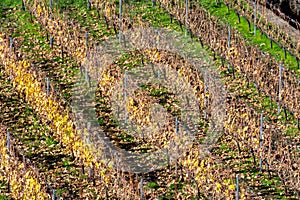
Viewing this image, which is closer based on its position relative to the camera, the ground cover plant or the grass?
the ground cover plant

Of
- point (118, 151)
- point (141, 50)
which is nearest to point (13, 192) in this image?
point (118, 151)

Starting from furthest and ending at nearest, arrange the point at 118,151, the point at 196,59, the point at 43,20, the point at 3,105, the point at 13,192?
1. the point at 43,20
2. the point at 196,59
3. the point at 3,105
4. the point at 118,151
5. the point at 13,192

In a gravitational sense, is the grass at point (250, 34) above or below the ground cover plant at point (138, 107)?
above

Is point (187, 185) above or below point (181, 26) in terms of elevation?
below

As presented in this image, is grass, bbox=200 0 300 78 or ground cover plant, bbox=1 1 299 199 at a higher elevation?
grass, bbox=200 0 300 78

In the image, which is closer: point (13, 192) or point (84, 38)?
point (13, 192)

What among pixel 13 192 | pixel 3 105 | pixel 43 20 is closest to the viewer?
pixel 13 192

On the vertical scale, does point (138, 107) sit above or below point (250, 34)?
below

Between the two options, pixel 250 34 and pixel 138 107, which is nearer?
pixel 138 107

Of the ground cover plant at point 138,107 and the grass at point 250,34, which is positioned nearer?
the ground cover plant at point 138,107

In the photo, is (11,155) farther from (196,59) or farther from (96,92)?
(196,59)
